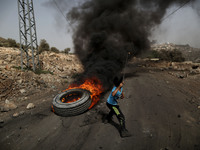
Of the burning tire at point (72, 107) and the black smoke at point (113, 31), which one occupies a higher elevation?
the black smoke at point (113, 31)

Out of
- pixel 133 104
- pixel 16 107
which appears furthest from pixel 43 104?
→ pixel 133 104

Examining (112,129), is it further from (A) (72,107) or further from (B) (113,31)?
(B) (113,31)

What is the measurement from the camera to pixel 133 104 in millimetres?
5988

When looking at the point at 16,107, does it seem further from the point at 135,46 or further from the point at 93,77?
the point at 135,46

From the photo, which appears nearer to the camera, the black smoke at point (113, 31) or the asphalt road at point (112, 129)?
the asphalt road at point (112, 129)

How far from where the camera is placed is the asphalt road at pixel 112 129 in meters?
3.52

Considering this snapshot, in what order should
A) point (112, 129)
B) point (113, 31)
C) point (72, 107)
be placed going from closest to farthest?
point (112, 129) → point (72, 107) → point (113, 31)

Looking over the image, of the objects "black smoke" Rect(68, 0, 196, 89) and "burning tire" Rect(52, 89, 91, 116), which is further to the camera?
"black smoke" Rect(68, 0, 196, 89)

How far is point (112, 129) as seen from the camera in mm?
4215

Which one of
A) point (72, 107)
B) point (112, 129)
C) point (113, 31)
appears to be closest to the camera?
point (112, 129)

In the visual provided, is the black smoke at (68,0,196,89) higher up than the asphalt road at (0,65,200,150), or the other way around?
the black smoke at (68,0,196,89)

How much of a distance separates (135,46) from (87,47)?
17.8 feet

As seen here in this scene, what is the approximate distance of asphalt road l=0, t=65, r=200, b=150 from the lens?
11.5 ft

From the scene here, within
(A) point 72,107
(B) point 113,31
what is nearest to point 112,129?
(A) point 72,107
